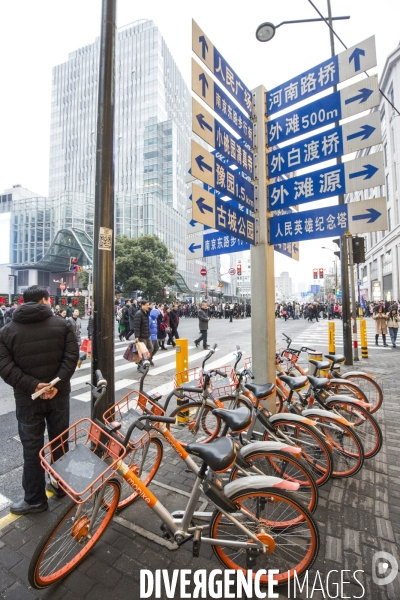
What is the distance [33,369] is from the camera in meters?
2.87

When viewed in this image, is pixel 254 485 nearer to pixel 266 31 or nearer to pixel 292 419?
pixel 292 419

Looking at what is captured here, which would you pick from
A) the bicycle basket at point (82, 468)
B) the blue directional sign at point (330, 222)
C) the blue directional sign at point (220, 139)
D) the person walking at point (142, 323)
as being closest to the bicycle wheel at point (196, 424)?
the bicycle basket at point (82, 468)

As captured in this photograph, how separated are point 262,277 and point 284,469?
2.48 meters

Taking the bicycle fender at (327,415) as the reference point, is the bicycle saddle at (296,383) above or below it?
above

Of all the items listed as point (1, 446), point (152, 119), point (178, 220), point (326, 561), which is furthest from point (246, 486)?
point (152, 119)

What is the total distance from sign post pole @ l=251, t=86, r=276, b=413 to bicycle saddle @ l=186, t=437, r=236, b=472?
227 centimetres

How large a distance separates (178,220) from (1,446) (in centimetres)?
7557

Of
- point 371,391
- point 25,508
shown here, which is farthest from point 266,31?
point 25,508

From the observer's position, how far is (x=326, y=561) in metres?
2.25

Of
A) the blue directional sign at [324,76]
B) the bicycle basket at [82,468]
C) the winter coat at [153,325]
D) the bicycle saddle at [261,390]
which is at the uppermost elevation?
the blue directional sign at [324,76]

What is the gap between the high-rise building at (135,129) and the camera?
74.9m

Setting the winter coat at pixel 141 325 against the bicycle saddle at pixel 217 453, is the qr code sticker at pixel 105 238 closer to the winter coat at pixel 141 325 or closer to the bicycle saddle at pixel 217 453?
the bicycle saddle at pixel 217 453

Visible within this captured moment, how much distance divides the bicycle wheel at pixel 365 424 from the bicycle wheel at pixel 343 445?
425 millimetres

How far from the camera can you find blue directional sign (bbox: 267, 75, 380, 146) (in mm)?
3848
